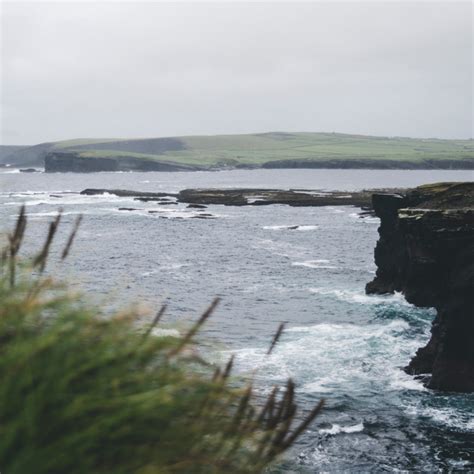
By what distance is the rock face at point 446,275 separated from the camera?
1038 inches

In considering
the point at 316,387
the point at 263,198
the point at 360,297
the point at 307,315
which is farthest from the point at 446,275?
the point at 263,198

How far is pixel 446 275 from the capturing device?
31.1 meters

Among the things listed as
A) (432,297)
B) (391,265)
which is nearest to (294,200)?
(391,265)

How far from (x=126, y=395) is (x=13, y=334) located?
3.08 ft

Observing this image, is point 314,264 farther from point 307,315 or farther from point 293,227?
point 293,227

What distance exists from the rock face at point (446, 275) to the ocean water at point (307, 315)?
1130 millimetres

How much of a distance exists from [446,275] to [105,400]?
29.5 metres

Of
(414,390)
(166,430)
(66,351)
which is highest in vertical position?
(66,351)

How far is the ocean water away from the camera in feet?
64.6

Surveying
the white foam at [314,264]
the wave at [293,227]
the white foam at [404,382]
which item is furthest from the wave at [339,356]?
the wave at [293,227]

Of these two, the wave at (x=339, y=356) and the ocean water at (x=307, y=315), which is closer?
the ocean water at (x=307, y=315)

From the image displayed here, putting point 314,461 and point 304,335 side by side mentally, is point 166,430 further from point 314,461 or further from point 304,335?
point 304,335

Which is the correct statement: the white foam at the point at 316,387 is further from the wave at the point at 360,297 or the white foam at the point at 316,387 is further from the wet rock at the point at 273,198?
the wet rock at the point at 273,198

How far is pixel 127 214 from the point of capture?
96.8 metres
